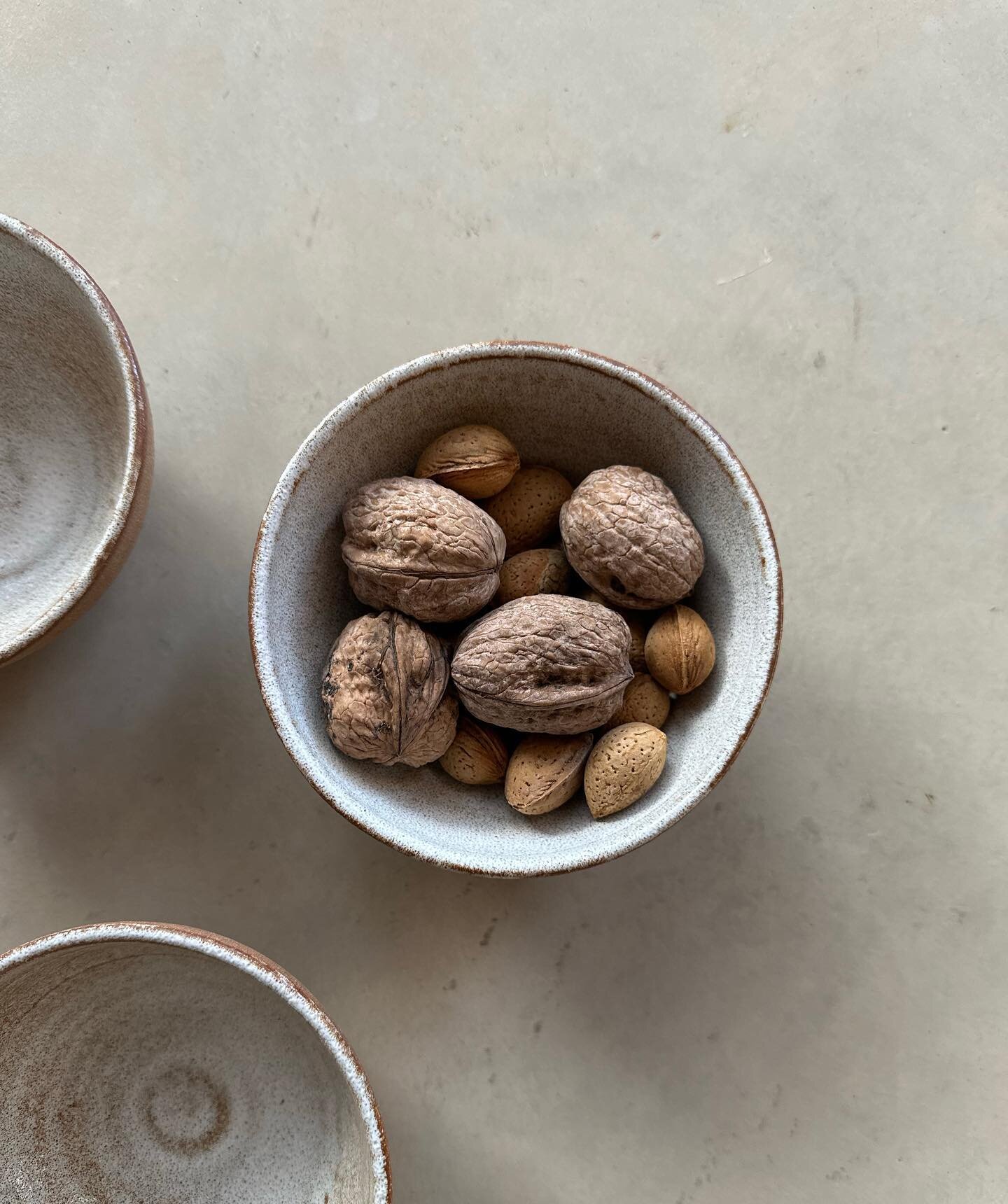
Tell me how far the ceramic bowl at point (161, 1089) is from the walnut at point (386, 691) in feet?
0.84

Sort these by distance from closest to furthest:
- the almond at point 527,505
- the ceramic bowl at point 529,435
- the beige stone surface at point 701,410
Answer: the ceramic bowl at point 529,435 → the almond at point 527,505 → the beige stone surface at point 701,410

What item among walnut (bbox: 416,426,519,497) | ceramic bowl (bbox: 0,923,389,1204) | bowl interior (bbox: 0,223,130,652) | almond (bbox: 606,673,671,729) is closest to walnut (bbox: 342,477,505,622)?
walnut (bbox: 416,426,519,497)

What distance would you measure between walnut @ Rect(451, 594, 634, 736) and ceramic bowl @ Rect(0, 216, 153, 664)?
0.30 meters

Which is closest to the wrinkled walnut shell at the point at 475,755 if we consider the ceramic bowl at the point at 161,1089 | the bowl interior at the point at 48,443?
the ceramic bowl at the point at 161,1089

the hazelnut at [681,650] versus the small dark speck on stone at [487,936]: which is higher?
the hazelnut at [681,650]

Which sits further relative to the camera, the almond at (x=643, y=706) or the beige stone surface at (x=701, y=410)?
the beige stone surface at (x=701, y=410)

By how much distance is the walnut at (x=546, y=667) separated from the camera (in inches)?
27.2

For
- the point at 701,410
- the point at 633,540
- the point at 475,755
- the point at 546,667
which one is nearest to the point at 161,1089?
the point at 475,755

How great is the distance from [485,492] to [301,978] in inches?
19.9

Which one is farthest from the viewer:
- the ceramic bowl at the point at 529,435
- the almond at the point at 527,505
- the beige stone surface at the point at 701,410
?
the beige stone surface at the point at 701,410

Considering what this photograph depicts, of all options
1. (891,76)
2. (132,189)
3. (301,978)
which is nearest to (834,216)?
(891,76)

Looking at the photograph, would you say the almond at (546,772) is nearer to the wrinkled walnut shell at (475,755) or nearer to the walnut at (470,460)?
the wrinkled walnut shell at (475,755)

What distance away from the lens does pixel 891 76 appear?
95cm

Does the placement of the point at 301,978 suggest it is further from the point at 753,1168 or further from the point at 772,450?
the point at 772,450
